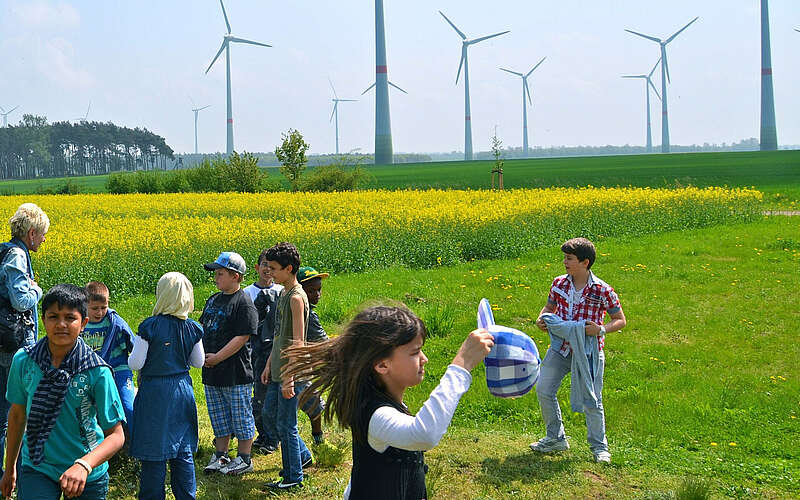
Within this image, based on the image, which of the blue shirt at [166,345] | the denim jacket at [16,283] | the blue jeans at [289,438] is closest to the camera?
the blue shirt at [166,345]

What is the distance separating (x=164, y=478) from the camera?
16.1 ft

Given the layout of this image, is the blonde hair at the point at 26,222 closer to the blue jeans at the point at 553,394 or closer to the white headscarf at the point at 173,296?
Answer: the white headscarf at the point at 173,296

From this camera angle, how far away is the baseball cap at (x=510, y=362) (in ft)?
10.5

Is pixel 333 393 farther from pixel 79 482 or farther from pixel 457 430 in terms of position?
pixel 457 430

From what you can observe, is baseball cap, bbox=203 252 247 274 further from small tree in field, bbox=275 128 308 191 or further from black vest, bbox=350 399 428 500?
small tree in field, bbox=275 128 308 191

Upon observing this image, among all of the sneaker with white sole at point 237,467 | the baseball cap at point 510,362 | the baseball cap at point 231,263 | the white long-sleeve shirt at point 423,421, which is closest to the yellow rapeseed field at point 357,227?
the sneaker with white sole at point 237,467

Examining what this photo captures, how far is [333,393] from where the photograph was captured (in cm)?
307

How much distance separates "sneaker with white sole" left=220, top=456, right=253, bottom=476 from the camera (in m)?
6.09

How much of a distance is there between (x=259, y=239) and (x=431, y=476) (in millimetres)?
12147

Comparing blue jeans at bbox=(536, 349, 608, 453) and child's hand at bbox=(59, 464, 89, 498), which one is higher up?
child's hand at bbox=(59, 464, 89, 498)

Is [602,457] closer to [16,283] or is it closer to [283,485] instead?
[283,485]

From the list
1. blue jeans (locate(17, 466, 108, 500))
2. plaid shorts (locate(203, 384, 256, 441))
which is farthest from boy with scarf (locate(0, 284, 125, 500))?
plaid shorts (locate(203, 384, 256, 441))

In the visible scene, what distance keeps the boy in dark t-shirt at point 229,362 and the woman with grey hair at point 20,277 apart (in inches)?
47.4

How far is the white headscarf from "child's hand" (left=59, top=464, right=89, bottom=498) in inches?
60.2
